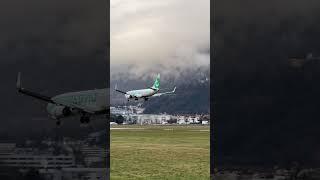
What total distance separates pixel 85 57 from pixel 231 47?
772 cm

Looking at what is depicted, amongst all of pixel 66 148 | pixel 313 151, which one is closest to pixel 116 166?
pixel 66 148

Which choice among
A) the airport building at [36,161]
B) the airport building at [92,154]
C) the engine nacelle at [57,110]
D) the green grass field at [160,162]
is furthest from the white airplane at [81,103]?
the green grass field at [160,162]

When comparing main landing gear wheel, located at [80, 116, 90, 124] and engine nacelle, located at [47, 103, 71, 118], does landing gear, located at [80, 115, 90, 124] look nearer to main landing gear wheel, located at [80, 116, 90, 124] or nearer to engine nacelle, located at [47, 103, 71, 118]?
main landing gear wheel, located at [80, 116, 90, 124]

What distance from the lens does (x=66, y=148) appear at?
27891mm

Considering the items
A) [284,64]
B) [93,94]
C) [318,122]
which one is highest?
[284,64]

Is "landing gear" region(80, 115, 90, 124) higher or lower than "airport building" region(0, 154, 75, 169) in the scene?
higher

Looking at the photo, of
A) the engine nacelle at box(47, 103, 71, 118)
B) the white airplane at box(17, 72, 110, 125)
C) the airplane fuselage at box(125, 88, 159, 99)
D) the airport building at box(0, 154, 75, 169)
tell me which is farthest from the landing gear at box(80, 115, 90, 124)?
the airplane fuselage at box(125, 88, 159, 99)

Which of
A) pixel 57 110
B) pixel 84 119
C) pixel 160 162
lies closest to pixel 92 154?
pixel 57 110

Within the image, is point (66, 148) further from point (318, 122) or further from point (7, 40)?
point (318, 122)

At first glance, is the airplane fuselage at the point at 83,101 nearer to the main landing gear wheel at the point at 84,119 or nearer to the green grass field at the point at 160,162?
the main landing gear wheel at the point at 84,119

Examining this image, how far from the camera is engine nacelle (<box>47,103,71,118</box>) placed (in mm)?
22970

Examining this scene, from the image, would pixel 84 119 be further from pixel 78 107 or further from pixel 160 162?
pixel 160 162

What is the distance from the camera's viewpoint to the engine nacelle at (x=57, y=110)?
23.0 meters

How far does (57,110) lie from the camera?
23.6 meters
